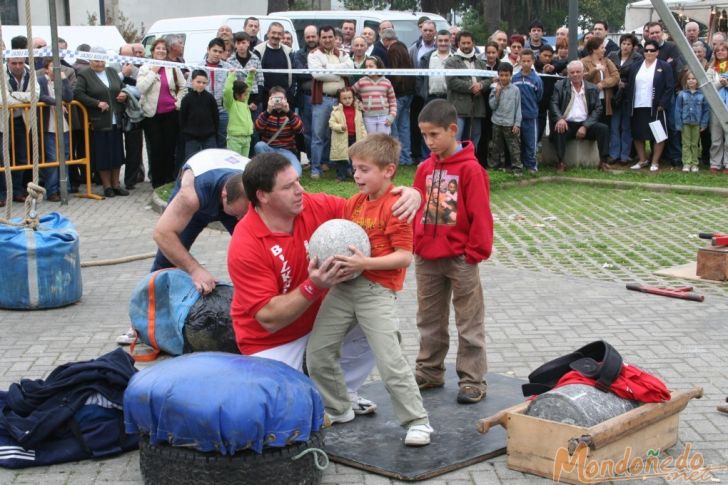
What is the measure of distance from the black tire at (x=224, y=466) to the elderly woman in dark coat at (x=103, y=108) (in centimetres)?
1034

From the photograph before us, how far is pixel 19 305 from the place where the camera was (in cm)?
863

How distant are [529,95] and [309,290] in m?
11.8

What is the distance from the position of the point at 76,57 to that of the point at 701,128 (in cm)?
929

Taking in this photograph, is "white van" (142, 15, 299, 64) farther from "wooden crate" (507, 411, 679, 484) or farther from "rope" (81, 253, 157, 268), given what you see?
"wooden crate" (507, 411, 679, 484)

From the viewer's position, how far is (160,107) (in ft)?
49.0

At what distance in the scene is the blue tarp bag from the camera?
7.22m

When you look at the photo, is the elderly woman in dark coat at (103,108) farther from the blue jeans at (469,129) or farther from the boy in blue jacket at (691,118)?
the boy in blue jacket at (691,118)

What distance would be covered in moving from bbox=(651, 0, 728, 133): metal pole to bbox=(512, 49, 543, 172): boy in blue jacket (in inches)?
368

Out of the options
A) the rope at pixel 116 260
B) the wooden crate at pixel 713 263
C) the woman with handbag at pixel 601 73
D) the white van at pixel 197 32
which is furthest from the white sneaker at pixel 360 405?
the white van at pixel 197 32

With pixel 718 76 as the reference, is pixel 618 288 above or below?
below

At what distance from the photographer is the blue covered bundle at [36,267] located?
8.52 meters

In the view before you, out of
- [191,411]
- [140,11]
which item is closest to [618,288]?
[191,411]

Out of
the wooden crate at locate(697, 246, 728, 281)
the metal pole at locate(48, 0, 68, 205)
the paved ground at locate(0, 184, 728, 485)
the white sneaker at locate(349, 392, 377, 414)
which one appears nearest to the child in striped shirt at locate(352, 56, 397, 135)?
the metal pole at locate(48, 0, 68, 205)

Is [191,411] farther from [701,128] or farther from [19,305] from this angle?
[701,128]
